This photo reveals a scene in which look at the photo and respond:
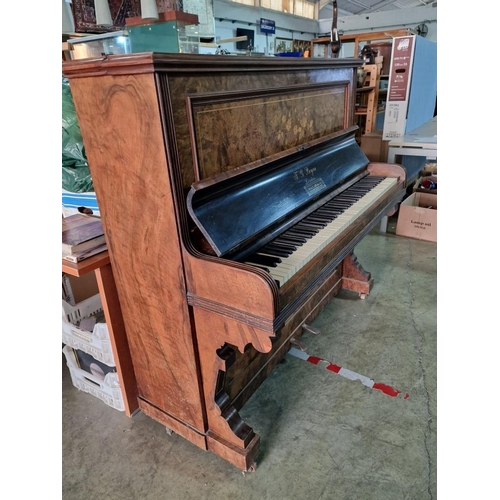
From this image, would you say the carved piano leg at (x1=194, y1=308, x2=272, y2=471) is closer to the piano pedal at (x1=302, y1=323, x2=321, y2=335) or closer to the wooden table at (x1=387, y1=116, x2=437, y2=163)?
the piano pedal at (x1=302, y1=323, x2=321, y2=335)

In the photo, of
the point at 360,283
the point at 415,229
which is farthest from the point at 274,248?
the point at 415,229

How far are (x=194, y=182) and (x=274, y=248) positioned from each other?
1.19ft

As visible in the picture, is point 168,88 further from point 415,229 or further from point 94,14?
point 415,229

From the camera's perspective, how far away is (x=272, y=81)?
55.9 inches

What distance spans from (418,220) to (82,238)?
293cm

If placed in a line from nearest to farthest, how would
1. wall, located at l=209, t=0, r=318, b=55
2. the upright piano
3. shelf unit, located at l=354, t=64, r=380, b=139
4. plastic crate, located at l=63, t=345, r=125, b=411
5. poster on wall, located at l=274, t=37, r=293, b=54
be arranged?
the upright piano < plastic crate, located at l=63, t=345, r=125, b=411 < shelf unit, located at l=354, t=64, r=380, b=139 < wall, located at l=209, t=0, r=318, b=55 < poster on wall, located at l=274, t=37, r=293, b=54

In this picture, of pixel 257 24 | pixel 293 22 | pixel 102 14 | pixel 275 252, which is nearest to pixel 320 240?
pixel 275 252

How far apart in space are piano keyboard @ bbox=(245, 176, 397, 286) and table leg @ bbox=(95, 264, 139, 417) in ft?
1.90

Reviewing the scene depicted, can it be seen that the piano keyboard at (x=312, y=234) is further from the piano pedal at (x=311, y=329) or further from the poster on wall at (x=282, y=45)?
the poster on wall at (x=282, y=45)

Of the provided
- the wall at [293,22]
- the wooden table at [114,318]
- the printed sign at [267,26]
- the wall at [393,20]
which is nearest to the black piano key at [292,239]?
the wooden table at [114,318]

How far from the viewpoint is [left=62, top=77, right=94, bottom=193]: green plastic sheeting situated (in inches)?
72.2

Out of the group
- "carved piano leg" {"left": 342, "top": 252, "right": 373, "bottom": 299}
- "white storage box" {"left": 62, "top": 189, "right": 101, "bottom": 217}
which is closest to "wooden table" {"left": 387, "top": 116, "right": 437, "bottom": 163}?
"carved piano leg" {"left": 342, "top": 252, "right": 373, "bottom": 299}

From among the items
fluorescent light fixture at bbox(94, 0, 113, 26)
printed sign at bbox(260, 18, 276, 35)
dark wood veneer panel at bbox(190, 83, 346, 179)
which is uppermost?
printed sign at bbox(260, 18, 276, 35)

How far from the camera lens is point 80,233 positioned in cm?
146
